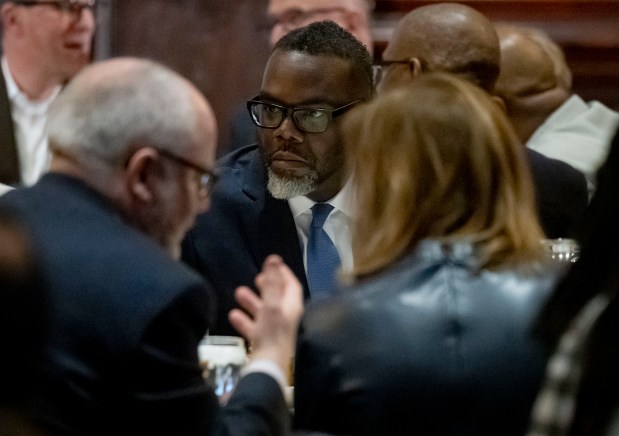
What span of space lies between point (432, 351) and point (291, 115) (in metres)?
1.15

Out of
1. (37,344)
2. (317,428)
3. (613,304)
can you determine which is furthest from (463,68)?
(37,344)

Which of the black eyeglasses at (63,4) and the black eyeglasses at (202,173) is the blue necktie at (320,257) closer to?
the black eyeglasses at (202,173)

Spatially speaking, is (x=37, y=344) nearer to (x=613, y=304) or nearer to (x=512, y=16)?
(x=613, y=304)

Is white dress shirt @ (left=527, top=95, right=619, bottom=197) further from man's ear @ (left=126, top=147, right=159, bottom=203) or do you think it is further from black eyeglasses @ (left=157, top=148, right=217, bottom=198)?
man's ear @ (left=126, top=147, right=159, bottom=203)

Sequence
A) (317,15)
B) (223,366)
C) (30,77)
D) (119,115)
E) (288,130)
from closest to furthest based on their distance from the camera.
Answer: (119,115)
(223,366)
(288,130)
(317,15)
(30,77)

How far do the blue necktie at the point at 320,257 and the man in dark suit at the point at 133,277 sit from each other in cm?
62

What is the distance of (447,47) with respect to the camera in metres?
3.39

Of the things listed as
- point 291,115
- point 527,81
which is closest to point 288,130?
point 291,115

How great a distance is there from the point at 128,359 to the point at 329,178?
3.65ft

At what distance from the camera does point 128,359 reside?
76.1 inches

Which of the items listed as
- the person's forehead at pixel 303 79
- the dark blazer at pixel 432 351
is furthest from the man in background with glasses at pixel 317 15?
the dark blazer at pixel 432 351

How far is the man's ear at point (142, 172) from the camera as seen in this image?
2.10m

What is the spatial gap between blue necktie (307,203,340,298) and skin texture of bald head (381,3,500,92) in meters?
0.57

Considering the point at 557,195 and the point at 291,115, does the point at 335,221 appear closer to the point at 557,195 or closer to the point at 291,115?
the point at 291,115
